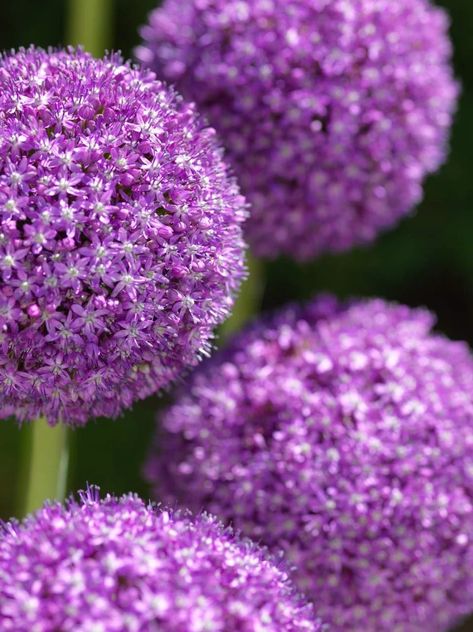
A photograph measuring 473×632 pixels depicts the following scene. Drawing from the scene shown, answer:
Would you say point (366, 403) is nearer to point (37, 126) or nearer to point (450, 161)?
point (37, 126)

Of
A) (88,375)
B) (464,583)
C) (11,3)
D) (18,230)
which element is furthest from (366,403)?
(11,3)

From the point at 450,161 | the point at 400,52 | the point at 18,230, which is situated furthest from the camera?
the point at 450,161

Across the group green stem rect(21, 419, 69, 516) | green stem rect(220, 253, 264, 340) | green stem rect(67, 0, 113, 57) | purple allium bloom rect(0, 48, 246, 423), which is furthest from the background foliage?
purple allium bloom rect(0, 48, 246, 423)

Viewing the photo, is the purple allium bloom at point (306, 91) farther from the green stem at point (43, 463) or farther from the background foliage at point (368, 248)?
Result: the background foliage at point (368, 248)

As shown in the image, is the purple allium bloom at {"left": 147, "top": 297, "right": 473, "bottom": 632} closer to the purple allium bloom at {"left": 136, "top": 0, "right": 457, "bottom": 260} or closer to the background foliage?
the purple allium bloom at {"left": 136, "top": 0, "right": 457, "bottom": 260}

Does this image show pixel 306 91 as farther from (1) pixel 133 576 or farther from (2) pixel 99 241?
(1) pixel 133 576

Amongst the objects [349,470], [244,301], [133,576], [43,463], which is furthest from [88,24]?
[133,576]
